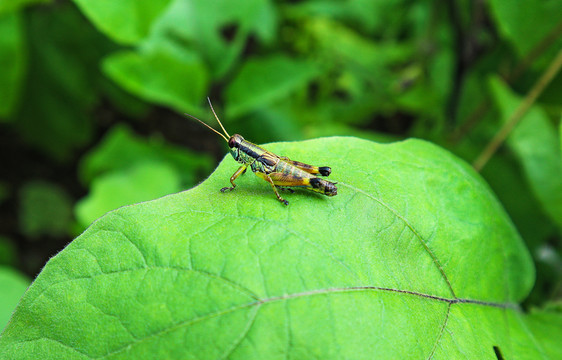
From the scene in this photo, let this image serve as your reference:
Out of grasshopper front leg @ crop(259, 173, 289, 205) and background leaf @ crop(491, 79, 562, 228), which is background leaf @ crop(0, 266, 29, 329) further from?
background leaf @ crop(491, 79, 562, 228)

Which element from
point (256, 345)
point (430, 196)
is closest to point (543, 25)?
point (430, 196)

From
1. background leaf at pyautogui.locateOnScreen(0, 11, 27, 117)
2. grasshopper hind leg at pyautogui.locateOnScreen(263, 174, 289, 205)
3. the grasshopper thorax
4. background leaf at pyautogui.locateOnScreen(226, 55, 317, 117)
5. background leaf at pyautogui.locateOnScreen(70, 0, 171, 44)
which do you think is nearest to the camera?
grasshopper hind leg at pyautogui.locateOnScreen(263, 174, 289, 205)

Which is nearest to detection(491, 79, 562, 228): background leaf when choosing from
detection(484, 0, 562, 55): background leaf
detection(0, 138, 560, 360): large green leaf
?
detection(484, 0, 562, 55): background leaf

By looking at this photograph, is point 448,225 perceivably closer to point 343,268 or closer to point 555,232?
point 343,268

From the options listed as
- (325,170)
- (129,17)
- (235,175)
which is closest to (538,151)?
(325,170)

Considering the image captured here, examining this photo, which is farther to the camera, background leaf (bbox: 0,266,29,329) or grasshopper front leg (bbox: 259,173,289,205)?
→ background leaf (bbox: 0,266,29,329)

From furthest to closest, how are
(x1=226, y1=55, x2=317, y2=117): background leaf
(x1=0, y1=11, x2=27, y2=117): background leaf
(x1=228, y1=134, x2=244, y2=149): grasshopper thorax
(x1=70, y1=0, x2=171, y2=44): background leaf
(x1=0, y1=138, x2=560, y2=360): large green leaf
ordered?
1. (x1=226, y1=55, x2=317, y2=117): background leaf
2. (x1=0, y1=11, x2=27, y2=117): background leaf
3. (x1=70, y1=0, x2=171, y2=44): background leaf
4. (x1=228, y1=134, x2=244, y2=149): grasshopper thorax
5. (x1=0, y1=138, x2=560, y2=360): large green leaf
